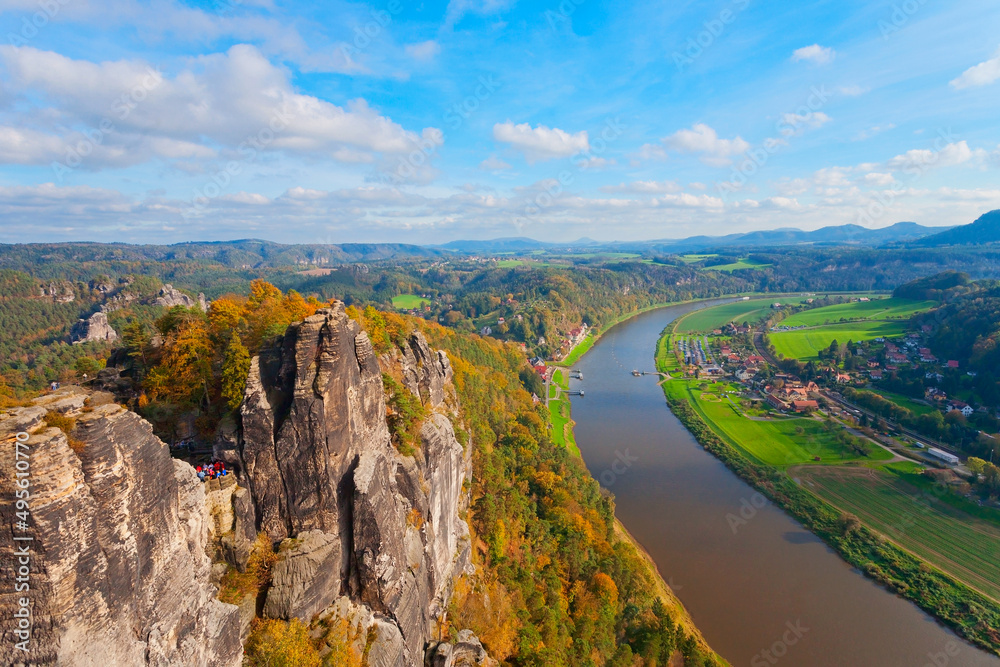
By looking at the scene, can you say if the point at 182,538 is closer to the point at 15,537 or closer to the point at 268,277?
the point at 15,537

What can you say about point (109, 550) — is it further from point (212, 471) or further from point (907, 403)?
point (907, 403)

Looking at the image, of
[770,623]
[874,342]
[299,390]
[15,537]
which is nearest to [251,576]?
[299,390]

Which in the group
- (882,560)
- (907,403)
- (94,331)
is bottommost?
(882,560)

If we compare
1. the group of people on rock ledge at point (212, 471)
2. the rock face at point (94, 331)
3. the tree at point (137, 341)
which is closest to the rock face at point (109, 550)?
the group of people on rock ledge at point (212, 471)

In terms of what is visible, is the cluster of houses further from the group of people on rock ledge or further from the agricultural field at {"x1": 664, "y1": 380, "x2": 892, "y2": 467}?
the group of people on rock ledge

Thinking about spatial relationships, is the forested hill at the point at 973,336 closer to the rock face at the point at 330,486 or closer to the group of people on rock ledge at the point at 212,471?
the rock face at the point at 330,486

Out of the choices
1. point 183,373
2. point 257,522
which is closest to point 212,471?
point 257,522

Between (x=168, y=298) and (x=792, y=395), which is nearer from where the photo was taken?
(x=792, y=395)
